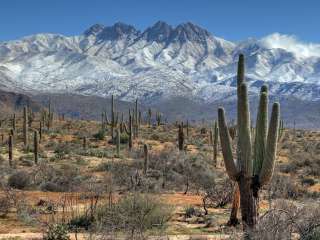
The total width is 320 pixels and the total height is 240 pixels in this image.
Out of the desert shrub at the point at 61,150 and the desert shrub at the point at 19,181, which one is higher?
the desert shrub at the point at 61,150

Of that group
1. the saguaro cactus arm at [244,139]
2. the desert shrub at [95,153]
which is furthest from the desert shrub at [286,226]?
the desert shrub at [95,153]

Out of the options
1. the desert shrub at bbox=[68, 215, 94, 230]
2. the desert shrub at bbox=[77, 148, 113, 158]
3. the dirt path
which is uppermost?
the desert shrub at bbox=[77, 148, 113, 158]

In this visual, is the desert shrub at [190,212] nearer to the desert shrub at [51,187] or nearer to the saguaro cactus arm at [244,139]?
the saguaro cactus arm at [244,139]

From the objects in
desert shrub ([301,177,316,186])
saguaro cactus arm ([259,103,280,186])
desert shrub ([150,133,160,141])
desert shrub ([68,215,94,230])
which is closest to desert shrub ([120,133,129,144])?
desert shrub ([150,133,160,141])

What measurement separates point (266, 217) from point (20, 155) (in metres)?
28.2

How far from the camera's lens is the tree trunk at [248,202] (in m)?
14.4

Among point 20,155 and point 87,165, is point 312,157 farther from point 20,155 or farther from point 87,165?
point 20,155

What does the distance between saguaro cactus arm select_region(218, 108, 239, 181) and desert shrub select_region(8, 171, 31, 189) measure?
1237 centimetres

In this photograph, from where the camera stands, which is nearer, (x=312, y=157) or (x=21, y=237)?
(x=21, y=237)

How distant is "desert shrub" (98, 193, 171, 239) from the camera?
15820 millimetres

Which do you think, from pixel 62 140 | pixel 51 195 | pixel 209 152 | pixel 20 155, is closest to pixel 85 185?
pixel 51 195

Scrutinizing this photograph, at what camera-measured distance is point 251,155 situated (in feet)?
48.0

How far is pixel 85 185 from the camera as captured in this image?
79.4 ft

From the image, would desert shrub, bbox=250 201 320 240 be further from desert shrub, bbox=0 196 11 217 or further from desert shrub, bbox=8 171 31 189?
desert shrub, bbox=8 171 31 189
